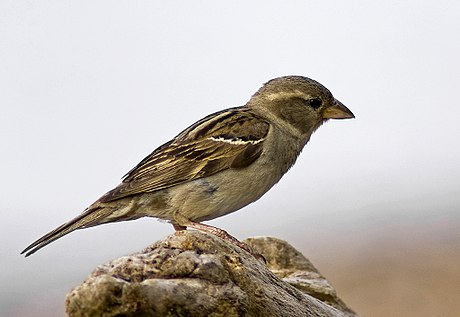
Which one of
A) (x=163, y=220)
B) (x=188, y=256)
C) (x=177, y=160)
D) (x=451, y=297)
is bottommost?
(x=188, y=256)

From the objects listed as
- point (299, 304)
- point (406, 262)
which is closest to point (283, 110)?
point (299, 304)

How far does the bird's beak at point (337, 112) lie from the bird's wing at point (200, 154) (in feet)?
1.35

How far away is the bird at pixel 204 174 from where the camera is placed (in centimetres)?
494

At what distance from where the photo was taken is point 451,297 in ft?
29.0

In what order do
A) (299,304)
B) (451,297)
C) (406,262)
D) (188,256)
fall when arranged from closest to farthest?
1. (188,256)
2. (299,304)
3. (451,297)
4. (406,262)

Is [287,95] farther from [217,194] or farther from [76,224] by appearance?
[76,224]

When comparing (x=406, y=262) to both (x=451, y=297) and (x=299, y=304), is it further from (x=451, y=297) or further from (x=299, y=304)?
(x=299, y=304)

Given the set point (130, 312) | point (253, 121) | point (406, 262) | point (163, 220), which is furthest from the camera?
point (406, 262)

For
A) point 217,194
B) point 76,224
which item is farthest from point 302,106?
point 76,224

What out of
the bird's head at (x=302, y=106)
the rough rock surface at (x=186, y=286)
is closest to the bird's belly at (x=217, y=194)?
the bird's head at (x=302, y=106)

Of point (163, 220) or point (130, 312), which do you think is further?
point (163, 220)

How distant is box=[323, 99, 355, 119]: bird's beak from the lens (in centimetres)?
554

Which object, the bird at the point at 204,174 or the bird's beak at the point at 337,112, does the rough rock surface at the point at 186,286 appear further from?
the bird's beak at the point at 337,112

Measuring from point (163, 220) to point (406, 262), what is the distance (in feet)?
17.4
